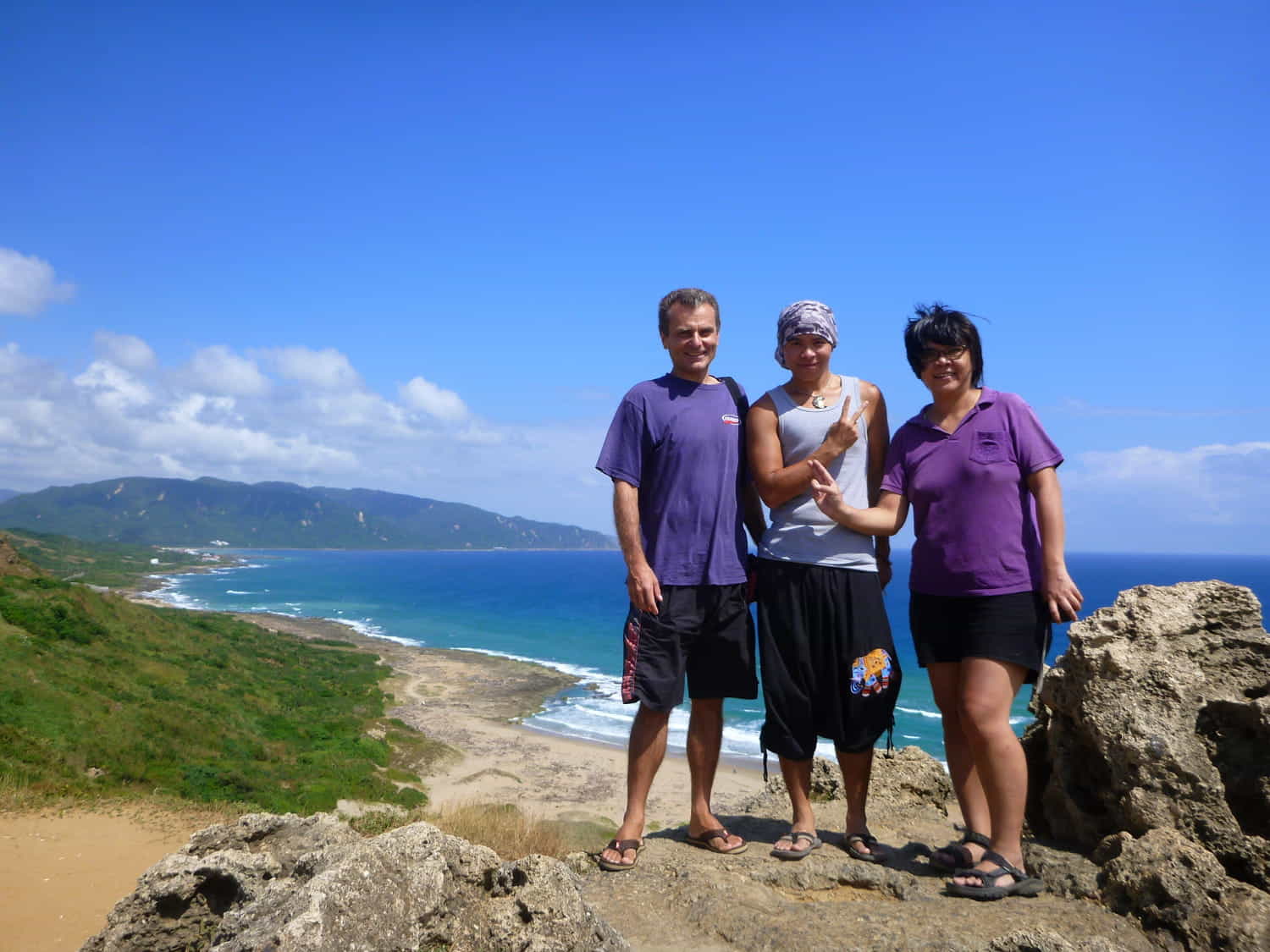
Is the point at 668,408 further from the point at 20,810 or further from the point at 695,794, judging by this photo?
the point at 20,810

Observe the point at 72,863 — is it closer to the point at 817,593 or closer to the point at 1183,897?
the point at 817,593

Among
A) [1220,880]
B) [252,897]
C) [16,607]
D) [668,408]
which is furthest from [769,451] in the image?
[16,607]

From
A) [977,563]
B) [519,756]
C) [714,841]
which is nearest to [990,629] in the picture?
[977,563]

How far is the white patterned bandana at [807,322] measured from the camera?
388 centimetres

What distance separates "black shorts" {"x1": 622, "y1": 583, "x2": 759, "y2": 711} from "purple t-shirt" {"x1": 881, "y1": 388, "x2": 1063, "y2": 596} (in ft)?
2.84

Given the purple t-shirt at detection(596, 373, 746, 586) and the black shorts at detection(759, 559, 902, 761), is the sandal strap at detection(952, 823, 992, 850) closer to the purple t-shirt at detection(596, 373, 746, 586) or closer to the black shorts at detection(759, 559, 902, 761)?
the black shorts at detection(759, 559, 902, 761)

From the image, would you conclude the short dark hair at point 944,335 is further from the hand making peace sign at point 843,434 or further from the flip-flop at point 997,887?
the flip-flop at point 997,887

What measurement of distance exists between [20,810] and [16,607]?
16.5 m

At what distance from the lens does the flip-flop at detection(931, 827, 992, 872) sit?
358 cm

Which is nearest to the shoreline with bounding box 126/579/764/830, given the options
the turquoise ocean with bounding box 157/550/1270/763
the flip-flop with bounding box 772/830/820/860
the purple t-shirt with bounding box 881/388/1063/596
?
the turquoise ocean with bounding box 157/550/1270/763

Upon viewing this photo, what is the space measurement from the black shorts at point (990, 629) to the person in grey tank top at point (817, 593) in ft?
0.87

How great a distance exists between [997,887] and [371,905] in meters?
2.44

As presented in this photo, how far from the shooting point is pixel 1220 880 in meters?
3.00

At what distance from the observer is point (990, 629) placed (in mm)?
3479
